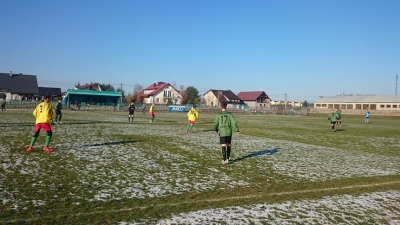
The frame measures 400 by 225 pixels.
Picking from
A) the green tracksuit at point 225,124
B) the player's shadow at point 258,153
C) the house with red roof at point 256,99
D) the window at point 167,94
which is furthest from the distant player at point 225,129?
the house with red roof at point 256,99

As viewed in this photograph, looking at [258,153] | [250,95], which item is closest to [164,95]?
[250,95]

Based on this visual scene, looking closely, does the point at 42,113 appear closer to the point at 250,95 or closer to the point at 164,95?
the point at 164,95

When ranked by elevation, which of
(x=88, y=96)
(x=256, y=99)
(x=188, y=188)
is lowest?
(x=188, y=188)

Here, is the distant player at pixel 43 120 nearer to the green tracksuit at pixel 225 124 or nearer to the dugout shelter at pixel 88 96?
the green tracksuit at pixel 225 124

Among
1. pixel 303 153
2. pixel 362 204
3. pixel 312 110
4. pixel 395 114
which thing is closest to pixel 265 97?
pixel 312 110

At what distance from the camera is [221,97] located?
385ft

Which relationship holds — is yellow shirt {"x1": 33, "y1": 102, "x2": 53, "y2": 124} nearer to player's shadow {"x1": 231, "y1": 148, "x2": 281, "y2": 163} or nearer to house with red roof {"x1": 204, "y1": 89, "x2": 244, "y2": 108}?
player's shadow {"x1": 231, "y1": 148, "x2": 281, "y2": 163}

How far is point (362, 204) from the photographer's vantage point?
7.19 meters

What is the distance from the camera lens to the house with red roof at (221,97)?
117188 millimetres

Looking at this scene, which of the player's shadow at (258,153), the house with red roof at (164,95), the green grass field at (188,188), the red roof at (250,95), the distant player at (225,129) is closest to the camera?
the green grass field at (188,188)

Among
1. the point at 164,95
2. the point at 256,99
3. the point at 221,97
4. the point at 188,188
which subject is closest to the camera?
the point at 188,188

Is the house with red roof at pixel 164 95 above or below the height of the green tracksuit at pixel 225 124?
above

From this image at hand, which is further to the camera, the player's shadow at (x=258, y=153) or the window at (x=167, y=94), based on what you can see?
the window at (x=167, y=94)

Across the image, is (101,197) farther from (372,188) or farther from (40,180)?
(372,188)
